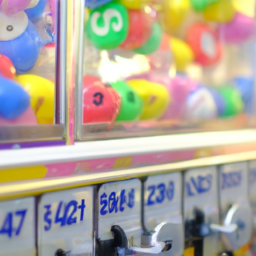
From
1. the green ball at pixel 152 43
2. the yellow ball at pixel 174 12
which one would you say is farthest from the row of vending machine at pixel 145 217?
the yellow ball at pixel 174 12

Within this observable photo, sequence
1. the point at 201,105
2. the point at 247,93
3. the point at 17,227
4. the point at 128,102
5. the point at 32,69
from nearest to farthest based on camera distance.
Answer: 1. the point at 17,227
2. the point at 32,69
3. the point at 128,102
4. the point at 201,105
5. the point at 247,93

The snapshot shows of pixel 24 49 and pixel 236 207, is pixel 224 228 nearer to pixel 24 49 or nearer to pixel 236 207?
pixel 236 207

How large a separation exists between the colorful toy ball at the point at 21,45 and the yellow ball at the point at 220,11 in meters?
0.63

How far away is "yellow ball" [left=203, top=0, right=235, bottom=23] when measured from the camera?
3.65ft

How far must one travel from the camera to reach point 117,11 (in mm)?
846

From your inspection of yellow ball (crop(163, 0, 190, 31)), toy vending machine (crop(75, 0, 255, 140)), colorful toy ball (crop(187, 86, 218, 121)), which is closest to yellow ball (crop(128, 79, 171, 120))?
toy vending machine (crop(75, 0, 255, 140))

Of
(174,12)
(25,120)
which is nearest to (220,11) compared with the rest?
(174,12)

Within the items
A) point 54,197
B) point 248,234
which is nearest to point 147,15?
point 54,197

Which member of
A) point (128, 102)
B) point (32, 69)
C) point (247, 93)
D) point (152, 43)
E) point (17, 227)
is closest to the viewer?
point (17, 227)

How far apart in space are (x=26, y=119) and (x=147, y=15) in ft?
1.48

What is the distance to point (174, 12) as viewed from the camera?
1.03 meters

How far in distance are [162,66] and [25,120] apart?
0.48m

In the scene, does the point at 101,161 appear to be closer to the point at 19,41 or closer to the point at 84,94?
the point at 84,94

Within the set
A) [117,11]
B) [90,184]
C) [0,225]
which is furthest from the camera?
[117,11]
